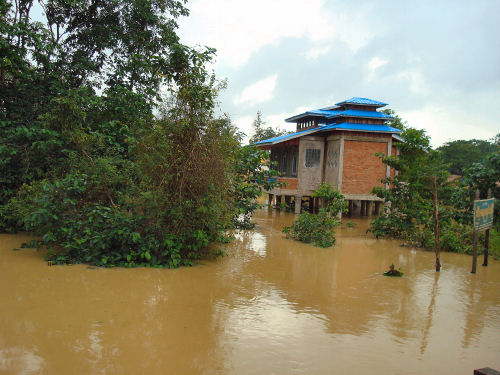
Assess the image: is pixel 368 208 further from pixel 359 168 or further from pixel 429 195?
pixel 429 195

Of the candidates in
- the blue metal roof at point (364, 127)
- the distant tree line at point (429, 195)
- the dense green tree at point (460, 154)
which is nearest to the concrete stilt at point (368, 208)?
the blue metal roof at point (364, 127)

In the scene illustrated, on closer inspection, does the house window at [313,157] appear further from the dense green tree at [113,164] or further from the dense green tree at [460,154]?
the dense green tree at [460,154]

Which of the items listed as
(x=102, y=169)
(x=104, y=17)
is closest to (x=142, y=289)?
(x=102, y=169)

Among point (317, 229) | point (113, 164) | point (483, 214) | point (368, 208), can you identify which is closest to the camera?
point (483, 214)

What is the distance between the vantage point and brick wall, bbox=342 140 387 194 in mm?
17688

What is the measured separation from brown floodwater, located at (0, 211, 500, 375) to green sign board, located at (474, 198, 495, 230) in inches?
44.9

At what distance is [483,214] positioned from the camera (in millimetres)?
9180

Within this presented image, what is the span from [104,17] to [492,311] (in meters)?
15.5

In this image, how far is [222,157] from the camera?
894 centimetres

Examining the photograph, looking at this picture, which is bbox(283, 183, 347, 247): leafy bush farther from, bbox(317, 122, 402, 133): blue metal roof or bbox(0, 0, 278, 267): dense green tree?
bbox(317, 122, 402, 133): blue metal roof

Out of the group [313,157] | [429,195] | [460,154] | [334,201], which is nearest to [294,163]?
[313,157]

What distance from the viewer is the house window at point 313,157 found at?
19.1 metres

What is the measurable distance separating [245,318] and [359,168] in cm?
1289

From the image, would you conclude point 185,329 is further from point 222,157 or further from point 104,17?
point 104,17
